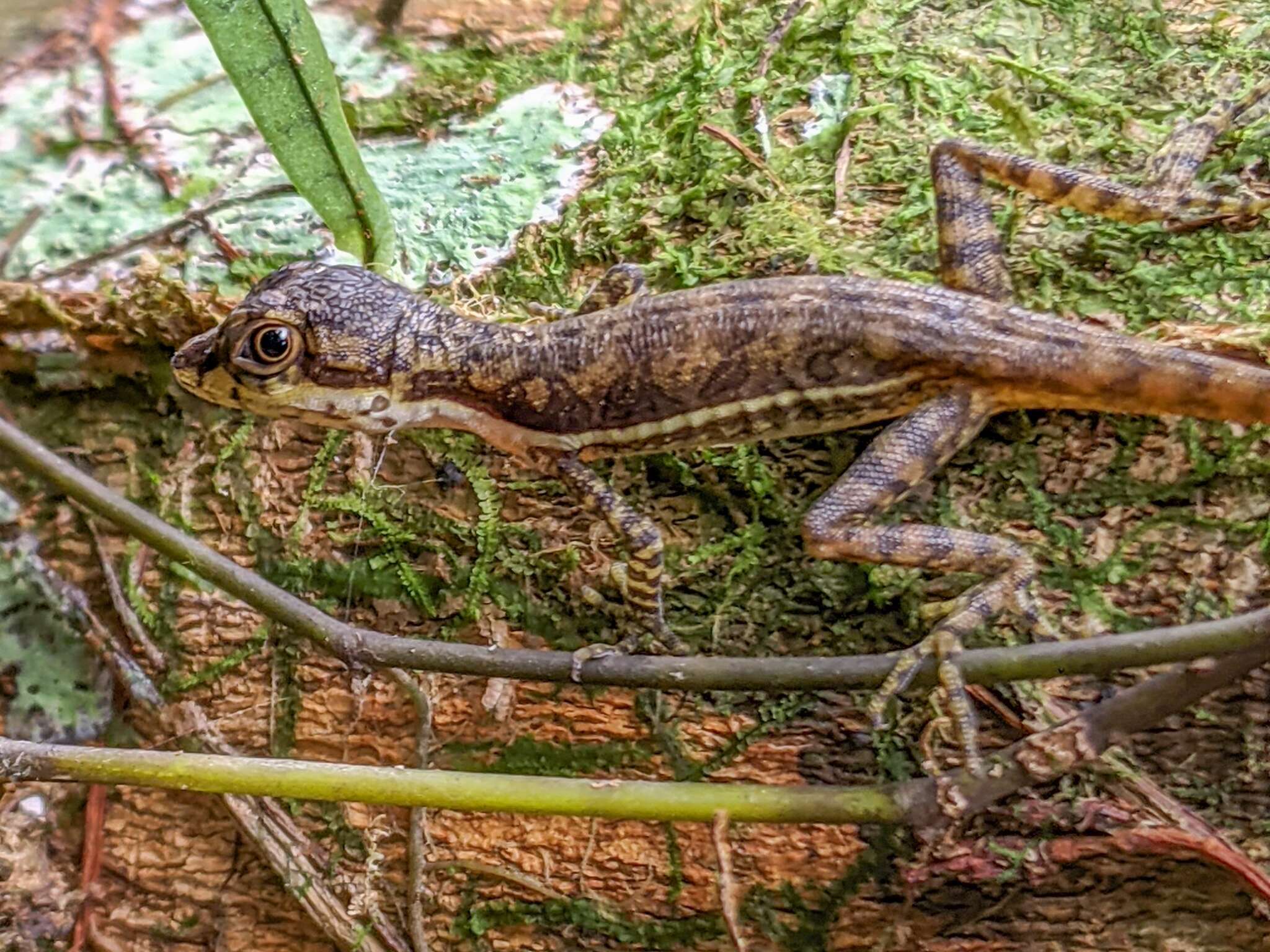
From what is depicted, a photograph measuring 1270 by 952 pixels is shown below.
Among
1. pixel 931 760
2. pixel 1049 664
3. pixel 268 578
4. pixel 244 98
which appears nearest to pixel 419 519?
pixel 268 578

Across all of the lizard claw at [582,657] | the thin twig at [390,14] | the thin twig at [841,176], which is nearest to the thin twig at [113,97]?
the thin twig at [390,14]

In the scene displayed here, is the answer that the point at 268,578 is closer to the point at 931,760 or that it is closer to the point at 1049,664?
the point at 931,760

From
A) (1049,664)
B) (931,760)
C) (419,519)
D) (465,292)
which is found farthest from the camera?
(465,292)

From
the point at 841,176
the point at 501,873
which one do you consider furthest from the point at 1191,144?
the point at 501,873

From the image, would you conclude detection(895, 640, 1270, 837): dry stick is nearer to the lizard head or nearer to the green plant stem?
the green plant stem

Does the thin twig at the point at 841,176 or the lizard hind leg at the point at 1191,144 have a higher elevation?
the lizard hind leg at the point at 1191,144

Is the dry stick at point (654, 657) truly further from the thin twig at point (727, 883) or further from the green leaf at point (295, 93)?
the green leaf at point (295, 93)

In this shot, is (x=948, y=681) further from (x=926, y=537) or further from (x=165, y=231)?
(x=165, y=231)
